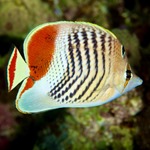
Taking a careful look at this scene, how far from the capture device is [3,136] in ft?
13.0

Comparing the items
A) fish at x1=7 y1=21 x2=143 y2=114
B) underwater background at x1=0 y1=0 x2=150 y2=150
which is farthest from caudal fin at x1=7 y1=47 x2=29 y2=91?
underwater background at x1=0 y1=0 x2=150 y2=150

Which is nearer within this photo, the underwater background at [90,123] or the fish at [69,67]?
the fish at [69,67]

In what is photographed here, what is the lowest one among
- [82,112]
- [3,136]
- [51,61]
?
[3,136]

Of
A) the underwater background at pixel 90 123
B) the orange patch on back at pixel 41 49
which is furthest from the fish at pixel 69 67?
the underwater background at pixel 90 123

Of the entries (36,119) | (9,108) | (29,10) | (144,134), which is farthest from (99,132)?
(29,10)

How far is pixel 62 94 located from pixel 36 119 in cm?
239

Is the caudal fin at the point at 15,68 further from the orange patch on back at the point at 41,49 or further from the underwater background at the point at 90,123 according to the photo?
the underwater background at the point at 90,123

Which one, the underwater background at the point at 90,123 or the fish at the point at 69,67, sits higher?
the fish at the point at 69,67

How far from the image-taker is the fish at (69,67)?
1637 millimetres

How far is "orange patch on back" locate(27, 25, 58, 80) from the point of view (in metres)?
1.62

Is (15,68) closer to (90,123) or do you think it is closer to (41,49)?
(41,49)

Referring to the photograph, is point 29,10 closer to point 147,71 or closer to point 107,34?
point 147,71

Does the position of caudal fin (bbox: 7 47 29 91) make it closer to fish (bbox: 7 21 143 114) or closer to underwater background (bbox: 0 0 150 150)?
fish (bbox: 7 21 143 114)

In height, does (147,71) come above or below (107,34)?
below
